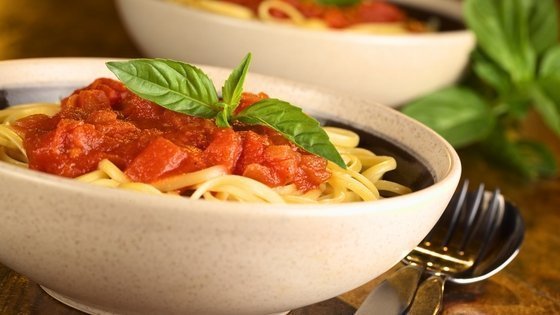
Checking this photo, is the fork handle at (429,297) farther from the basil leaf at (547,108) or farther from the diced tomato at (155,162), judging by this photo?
the basil leaf at (547,108)

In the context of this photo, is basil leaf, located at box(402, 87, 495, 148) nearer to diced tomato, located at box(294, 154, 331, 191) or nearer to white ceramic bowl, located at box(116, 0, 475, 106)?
white ceramic bowl, located at box(116, 0, 475, 106)

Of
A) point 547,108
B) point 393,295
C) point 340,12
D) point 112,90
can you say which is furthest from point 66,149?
point 547,108

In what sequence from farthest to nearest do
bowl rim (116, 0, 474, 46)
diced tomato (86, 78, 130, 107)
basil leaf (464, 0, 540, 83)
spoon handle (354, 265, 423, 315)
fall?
basil leaf (464, 0, 540, 83), bowl rim (116, 0, 474, 46), diced tomato (86, 78, 130, 107), spoon handle (354, 265, 423, 315)

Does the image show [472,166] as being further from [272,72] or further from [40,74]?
[40,74]

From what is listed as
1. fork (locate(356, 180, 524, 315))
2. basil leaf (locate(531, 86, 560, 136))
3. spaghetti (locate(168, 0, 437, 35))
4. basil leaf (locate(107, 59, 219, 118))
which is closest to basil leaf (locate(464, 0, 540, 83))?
basil leaf (locate(531, 86, 560, 136))

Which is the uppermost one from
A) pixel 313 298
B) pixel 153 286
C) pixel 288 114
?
pixel 288 114

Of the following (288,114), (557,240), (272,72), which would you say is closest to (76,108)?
(288,114)
